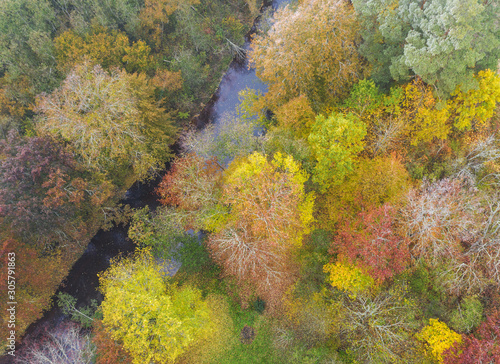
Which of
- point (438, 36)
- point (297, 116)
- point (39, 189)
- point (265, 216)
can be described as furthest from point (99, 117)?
point (438, 36)

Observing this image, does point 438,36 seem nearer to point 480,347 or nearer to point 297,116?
point 297,116

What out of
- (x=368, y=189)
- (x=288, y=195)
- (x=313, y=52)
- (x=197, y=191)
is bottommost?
(x=368, y=189)

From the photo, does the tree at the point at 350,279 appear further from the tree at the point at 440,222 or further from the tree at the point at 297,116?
the tree at the point at 297,116

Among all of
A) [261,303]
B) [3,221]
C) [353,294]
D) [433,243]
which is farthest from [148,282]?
[433,243]

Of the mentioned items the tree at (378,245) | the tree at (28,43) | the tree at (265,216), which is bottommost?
the tree at (378,245)

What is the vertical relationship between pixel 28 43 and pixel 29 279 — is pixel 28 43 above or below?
above

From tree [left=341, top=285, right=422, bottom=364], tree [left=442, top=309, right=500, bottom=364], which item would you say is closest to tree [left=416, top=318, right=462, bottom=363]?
tree [left=442, top=309, right=500, bottom=364]

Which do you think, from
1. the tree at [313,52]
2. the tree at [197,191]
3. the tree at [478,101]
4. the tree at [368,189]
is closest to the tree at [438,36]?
the tree at [478,101]
